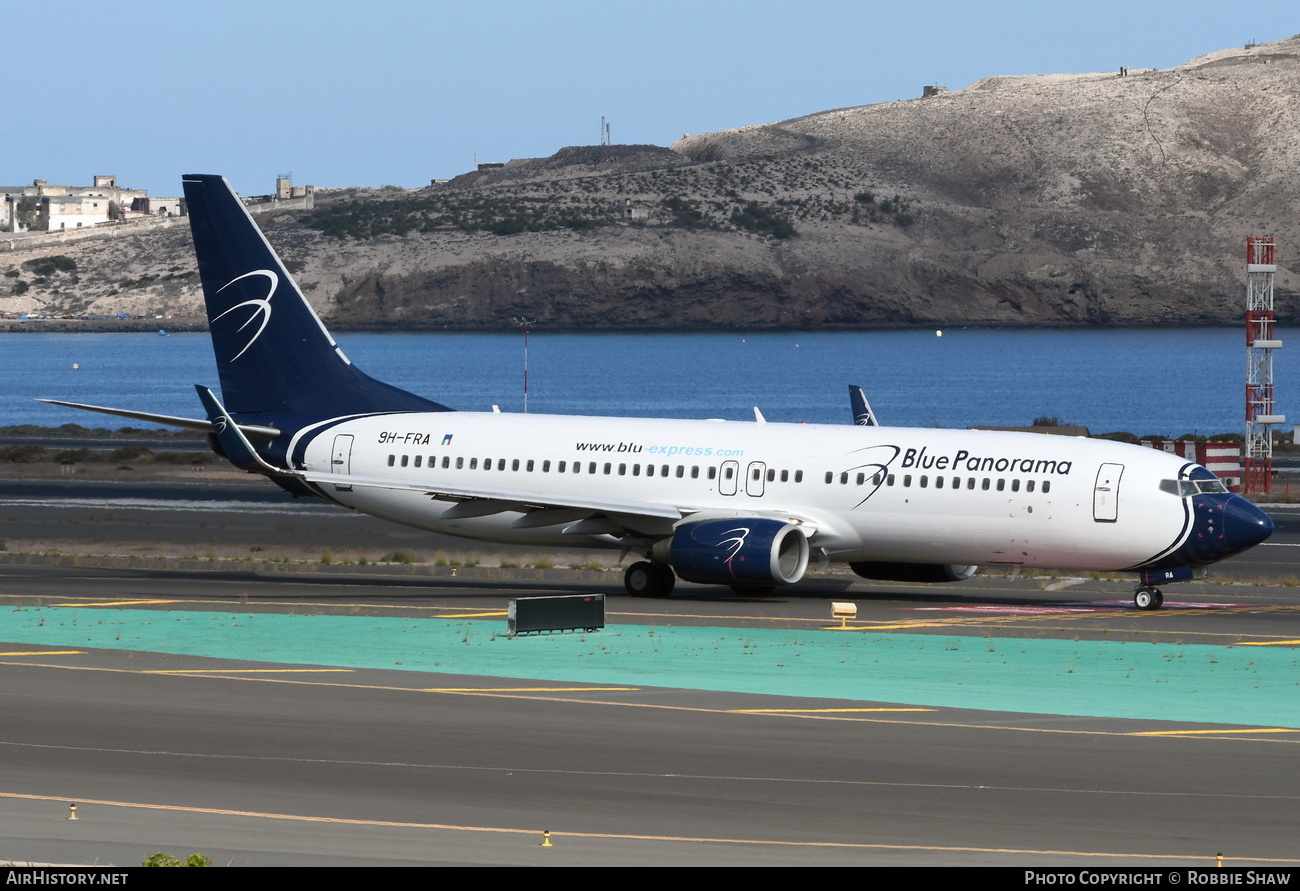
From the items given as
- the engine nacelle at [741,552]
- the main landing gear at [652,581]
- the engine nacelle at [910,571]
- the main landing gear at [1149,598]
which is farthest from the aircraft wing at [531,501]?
the main landing gear at [1149,598]

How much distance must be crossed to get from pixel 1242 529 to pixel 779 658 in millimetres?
10250

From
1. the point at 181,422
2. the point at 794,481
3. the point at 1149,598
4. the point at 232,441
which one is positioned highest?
the point at 181,422

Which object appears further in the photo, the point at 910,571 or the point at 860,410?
the point at 860,410

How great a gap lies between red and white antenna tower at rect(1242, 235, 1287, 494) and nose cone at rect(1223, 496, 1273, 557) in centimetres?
3304

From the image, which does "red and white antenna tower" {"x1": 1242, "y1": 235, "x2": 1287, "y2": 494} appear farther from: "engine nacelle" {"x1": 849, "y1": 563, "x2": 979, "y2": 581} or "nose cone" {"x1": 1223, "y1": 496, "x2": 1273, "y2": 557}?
"nose cone" {"x1": 1223, "y1": 496, "x2": 1273, "y2": 557}

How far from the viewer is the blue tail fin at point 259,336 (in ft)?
143

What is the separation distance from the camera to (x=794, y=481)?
3856 cm

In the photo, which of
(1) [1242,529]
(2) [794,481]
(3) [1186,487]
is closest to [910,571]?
(2) [794,481]

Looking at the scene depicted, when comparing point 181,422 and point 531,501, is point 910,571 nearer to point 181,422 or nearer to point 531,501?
point 531,501

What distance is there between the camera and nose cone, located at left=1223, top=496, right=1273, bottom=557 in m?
35.0

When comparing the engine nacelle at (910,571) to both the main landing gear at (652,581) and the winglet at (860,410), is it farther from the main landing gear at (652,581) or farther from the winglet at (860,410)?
the winglet at (860,410)

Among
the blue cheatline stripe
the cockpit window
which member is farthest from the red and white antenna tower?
the blue cheatline stripe

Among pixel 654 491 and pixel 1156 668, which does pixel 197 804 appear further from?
pixel 654 491

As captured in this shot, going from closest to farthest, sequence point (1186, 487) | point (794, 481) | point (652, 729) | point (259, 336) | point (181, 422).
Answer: point (652, 729)
point (1186, 487)
point (794, 481)
point (181, 422)
point (259, 336)
